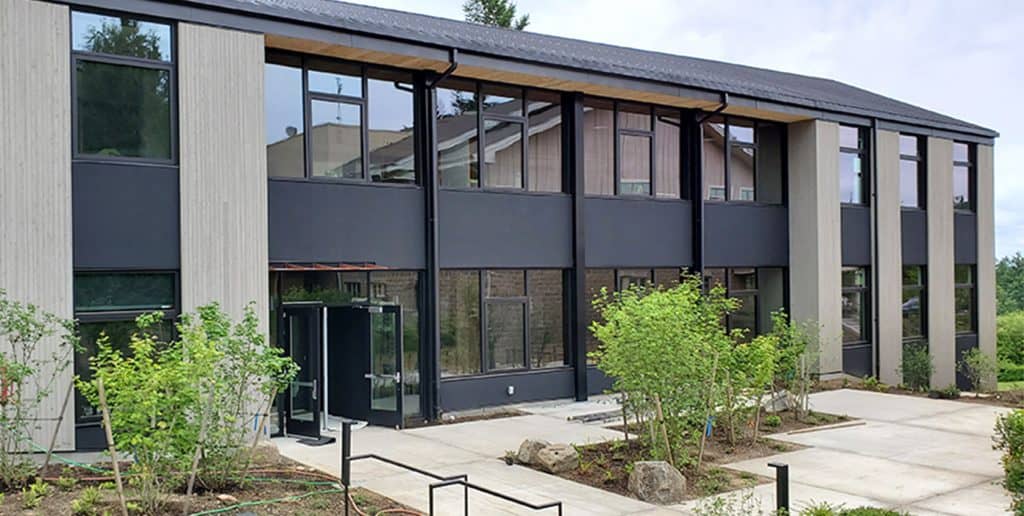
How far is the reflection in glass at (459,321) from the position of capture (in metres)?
14.0

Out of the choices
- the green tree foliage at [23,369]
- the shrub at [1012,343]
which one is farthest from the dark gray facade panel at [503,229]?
the shrub at [1012,343]

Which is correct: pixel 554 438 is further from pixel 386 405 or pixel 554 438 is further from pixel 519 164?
pixel 519 164

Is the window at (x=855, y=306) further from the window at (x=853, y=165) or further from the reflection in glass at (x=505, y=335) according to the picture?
the reflection in glass at (x=505, y=335)

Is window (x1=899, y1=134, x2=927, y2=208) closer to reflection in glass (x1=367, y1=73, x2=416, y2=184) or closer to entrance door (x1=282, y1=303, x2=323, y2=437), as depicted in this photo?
reflection in glass (x1=367, y1=73, x2=416, y2=184)

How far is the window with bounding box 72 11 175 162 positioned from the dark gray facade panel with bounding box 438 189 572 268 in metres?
4.34

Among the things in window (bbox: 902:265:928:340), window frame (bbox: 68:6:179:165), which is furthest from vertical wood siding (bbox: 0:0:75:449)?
window (bbox: 902:265:928:340)

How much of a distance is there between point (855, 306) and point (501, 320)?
8796 mm

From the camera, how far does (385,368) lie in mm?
13070

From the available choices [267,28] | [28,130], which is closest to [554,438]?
[267,28]

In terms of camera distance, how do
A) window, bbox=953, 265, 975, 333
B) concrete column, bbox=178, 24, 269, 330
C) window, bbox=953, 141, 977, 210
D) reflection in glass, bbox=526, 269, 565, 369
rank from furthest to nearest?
window, bbox=953, 265, 975, 333 < window, bbox=953, 141, 977, 210 < reflection in glass, bbox=526, 269, 565, 369 < concrete column, bbox=178, 24, 269, 330

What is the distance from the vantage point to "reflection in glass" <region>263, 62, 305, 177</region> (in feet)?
41.0

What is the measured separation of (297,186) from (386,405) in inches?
130

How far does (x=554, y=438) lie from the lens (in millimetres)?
12172

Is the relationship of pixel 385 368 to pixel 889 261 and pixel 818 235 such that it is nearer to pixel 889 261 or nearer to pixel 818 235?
pixel 818 235
